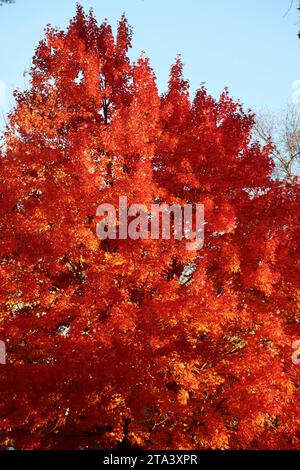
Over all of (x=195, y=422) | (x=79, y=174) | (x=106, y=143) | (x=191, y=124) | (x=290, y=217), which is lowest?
(x=195, y=422)

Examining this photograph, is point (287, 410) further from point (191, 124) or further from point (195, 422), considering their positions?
point (191, 124)

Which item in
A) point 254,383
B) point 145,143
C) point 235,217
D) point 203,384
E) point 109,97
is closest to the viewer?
point 254,383

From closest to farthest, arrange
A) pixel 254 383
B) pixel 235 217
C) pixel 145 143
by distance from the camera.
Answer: pixel 254 383, pixel 235 217, pixel 145 143

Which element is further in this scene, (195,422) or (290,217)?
(290,217)

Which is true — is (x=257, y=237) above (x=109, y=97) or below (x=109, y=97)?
below

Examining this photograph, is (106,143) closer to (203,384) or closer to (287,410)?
(203,384)

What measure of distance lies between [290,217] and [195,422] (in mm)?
6163

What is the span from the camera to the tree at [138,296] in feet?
33.5

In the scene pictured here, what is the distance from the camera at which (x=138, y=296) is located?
11.6 m

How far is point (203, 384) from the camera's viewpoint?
1143cm

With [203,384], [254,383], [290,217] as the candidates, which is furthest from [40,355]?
[290,217]

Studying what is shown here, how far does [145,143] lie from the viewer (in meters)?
13.4

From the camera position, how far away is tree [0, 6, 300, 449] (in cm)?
1021

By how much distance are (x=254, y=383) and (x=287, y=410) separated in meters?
1.72
